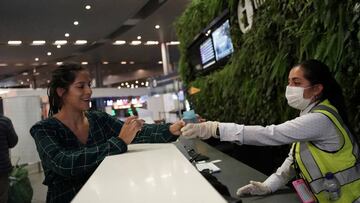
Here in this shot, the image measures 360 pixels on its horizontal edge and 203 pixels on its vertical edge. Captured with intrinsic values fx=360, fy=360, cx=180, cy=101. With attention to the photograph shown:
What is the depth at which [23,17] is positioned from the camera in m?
10.6

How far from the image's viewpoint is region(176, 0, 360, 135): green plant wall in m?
1.86

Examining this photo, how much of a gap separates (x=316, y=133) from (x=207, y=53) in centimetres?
336

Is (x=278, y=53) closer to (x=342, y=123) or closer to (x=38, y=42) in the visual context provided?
(x=342, y=123)

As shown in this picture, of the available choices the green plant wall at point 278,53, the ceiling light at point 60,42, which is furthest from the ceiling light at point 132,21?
the green plant wall at point 278,53

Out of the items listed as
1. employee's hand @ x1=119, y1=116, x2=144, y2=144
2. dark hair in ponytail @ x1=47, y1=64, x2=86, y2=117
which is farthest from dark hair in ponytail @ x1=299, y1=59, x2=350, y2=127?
dark hair in ponytail @ x1=47, y1=64, x2=86, y2=117

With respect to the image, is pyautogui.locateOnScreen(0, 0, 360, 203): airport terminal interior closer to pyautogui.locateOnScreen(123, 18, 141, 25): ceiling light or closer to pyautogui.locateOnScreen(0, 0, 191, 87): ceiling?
pyautogui.locateOnScreen(0, 0, 191, 87): ceiling

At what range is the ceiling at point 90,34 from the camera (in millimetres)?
10320

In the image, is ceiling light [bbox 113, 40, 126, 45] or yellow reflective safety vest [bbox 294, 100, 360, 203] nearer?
yellow reflective safety vest [bbox 294, 100, 360, 203]

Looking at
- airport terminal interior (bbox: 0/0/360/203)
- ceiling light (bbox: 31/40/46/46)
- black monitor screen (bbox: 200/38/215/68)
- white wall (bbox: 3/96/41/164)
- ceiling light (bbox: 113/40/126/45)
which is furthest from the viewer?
ceiling light (bbox: 113/40/126/45)

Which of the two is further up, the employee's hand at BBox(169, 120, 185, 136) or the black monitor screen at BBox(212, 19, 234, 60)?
the black monitor screen at BBox(212, 19, 234, 60)

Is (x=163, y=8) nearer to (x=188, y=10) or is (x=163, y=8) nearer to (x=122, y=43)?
(x=122, y=43)

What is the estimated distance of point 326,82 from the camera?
1.83 m

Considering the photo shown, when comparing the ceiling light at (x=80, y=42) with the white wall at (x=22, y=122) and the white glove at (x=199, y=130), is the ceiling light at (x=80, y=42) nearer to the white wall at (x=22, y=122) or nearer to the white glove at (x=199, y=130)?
the white wall at (x=22, y=122)

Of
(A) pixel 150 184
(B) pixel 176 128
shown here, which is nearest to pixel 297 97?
(B) pixel 176 128
